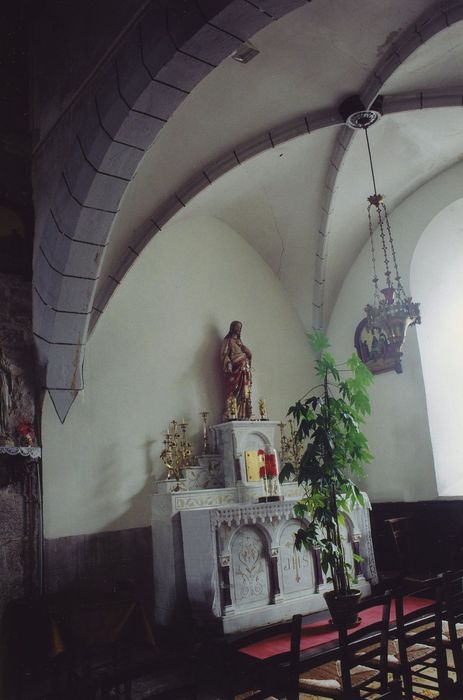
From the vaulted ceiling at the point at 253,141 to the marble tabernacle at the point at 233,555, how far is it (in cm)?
182

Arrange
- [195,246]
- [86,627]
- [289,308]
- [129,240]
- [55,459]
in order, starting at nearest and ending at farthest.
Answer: [86,627] < [55,459] < [129,240] < [195,246] < [289,308]

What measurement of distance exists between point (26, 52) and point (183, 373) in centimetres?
379

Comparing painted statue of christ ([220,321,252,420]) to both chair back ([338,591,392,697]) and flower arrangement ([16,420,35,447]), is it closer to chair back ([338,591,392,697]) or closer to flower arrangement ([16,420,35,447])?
flower arrangement ([16,420,35,447])

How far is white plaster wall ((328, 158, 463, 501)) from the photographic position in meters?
7.32

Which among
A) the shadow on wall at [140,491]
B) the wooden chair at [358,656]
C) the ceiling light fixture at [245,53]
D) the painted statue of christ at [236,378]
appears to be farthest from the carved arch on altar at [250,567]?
the ceiling light fixture at [245,53]

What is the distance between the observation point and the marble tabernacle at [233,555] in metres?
5.54

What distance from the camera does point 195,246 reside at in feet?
25.2

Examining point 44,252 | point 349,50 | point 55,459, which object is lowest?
point 55,459

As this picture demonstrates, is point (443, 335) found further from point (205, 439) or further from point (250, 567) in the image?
point (250, 567)

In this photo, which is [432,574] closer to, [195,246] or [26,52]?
[195,246]

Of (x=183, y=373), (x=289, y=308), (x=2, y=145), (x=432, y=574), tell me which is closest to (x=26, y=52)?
(x=2, y=145)

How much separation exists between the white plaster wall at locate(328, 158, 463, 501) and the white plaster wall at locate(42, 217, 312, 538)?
1.17 m

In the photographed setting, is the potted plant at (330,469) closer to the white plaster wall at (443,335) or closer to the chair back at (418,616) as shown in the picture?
the chair back at (418,616)

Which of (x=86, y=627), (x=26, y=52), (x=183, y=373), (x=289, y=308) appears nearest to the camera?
(x=86, y=627)
